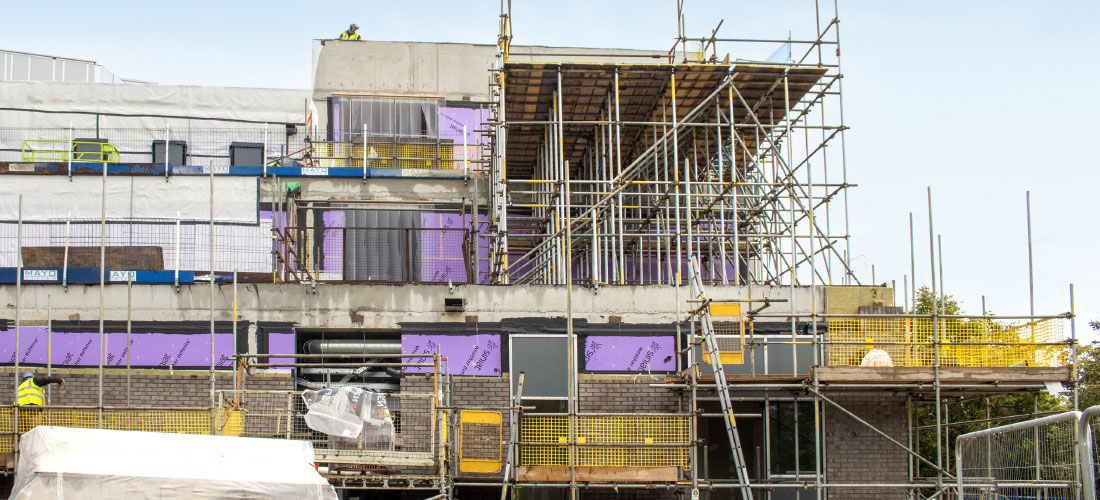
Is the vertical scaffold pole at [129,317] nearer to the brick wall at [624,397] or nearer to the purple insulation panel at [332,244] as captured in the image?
the purple insulation panel at [332,244]

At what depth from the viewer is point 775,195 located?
2425cm

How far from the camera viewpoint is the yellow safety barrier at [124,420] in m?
18.6

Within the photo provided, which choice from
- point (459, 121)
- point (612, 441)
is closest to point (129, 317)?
point (612, 441)

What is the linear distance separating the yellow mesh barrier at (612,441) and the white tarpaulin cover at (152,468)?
5879 millimetres

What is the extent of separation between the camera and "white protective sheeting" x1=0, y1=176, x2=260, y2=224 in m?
29.0

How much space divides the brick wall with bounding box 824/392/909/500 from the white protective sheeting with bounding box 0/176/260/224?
15.6m

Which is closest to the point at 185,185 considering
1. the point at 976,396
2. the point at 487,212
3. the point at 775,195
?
the point at 487,212

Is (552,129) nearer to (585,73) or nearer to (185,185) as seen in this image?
(585,73)

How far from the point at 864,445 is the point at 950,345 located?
2.55 metres

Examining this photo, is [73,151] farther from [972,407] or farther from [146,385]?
[972,407]

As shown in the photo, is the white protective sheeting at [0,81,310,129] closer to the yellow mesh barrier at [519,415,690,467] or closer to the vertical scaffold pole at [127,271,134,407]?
the vertical scaffold pole at [127,271,134,407]

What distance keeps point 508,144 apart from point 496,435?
12260 millimetres

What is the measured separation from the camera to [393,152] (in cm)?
3369

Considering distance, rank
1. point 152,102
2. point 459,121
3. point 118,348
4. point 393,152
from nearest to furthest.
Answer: point 118,348 < point 393,152 < point 459,121 < point 152,102
